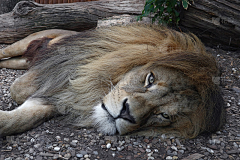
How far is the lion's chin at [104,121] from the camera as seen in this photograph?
2295 mm

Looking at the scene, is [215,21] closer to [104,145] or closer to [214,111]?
[214,111]

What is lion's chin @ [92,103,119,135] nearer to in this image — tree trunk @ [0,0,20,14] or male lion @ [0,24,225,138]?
male lion @ [0,24,225,138]

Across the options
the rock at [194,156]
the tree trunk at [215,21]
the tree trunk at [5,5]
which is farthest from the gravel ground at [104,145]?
the tree trunk at [5,5]

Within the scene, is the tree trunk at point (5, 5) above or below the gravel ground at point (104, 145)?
above

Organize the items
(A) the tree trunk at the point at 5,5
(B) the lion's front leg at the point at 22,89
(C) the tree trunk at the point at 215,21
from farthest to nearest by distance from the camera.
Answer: (A) the tree trunk at the point at 5,5
(C) the tree trunk at the point at 215,21
(B) the lion's front leg at the point at 22,89

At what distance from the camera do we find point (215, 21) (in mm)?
3688

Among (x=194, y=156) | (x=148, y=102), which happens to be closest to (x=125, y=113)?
(x=148, y=102)

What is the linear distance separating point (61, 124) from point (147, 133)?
88cm

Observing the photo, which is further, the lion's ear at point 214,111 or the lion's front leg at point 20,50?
the lion's front leg at point 20,50

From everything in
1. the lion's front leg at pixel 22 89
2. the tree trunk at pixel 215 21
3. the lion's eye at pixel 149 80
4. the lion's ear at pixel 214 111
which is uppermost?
the tree trunk at pixel 215 21

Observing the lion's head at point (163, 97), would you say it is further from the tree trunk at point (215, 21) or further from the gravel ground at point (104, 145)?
the tree trunk at point (215, 21)

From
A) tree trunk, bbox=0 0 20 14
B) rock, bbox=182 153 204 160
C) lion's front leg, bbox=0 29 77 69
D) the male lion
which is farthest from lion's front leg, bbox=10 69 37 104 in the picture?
tree trunk, bbox=0 0 20 14

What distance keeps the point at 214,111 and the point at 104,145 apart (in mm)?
1066

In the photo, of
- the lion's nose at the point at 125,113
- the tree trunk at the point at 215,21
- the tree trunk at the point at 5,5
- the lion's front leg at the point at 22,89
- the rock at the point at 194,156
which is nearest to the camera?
the lion's nose at the point at 125,113
